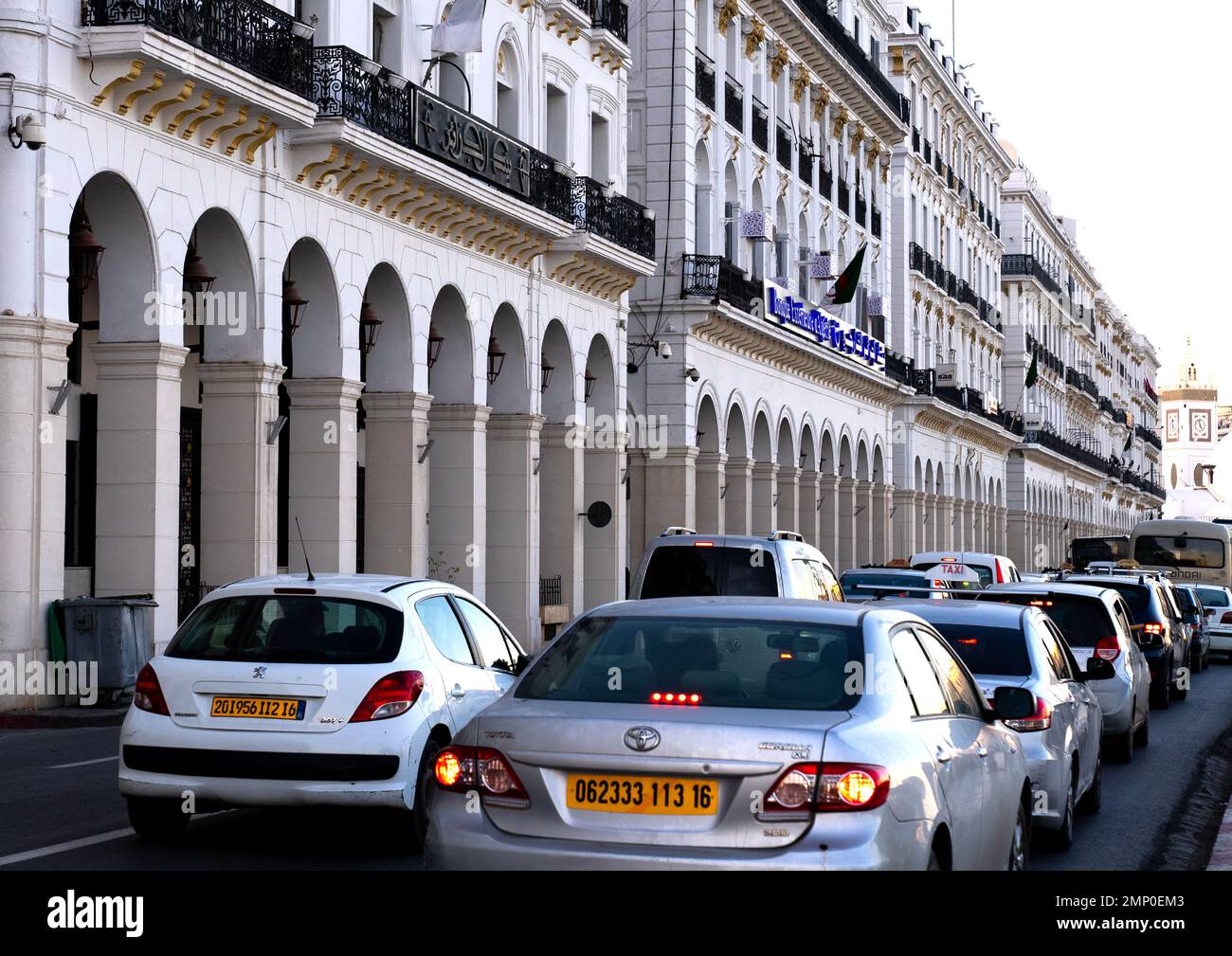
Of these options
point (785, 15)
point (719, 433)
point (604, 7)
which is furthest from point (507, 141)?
point (785, 15)

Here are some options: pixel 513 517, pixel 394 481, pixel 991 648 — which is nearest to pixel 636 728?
pixel 991 648

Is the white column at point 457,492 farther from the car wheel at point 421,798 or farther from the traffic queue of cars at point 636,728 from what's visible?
the car wheel at point 421,798

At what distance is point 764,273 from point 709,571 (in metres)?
27.8

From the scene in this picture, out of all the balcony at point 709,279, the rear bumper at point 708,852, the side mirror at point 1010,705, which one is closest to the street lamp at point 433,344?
the balcony at point 709,279

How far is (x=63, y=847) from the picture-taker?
423 inches

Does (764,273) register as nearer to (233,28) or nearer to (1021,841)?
(233,28)

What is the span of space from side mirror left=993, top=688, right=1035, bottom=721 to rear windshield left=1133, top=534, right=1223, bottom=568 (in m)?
48.3

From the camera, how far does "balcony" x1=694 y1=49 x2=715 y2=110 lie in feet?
138

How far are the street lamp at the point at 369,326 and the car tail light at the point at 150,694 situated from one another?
705 inches

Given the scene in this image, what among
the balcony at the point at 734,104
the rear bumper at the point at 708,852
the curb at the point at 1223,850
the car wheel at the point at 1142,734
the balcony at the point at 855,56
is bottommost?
the car wheel at the point at 1142,734

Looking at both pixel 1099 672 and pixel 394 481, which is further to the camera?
pixel 394 481

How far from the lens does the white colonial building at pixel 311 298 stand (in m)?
20.3

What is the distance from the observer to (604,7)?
3612 cm
